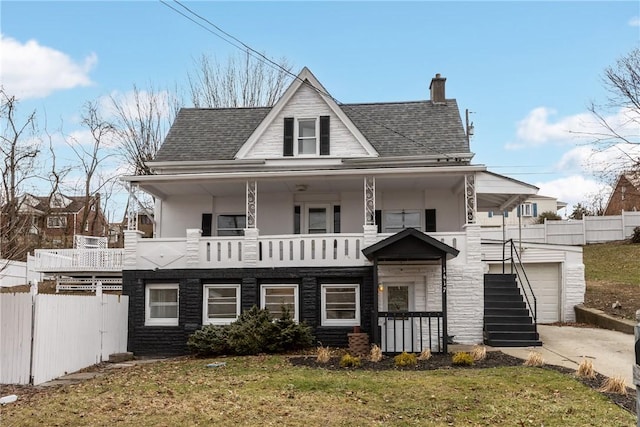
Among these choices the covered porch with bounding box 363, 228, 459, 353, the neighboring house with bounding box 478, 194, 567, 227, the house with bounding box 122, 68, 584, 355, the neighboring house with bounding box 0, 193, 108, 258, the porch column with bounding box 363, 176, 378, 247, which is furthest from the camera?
the neighboring house with bounding box 478, 194, 567, 227

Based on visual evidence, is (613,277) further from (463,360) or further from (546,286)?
(463,360)

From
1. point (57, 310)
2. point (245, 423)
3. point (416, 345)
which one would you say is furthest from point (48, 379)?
point (416, 345)

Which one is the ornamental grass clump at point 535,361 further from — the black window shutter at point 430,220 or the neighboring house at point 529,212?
the neighboring house at point 529,212

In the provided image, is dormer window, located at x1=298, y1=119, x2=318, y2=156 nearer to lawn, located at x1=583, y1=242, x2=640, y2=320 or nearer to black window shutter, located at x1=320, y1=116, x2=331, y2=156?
black window shutter, located at x1=320, y1=116, x2=331, y2=156

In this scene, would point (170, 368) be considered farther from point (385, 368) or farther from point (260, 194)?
point (260, 194)

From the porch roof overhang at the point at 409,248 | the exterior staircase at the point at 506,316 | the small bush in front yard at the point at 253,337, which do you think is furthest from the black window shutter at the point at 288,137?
the exterior staircase at the point at 506,316

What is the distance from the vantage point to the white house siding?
59.7 ft

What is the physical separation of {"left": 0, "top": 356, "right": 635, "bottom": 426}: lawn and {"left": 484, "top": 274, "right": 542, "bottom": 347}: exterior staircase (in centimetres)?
386

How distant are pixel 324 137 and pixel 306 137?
0.60 metres

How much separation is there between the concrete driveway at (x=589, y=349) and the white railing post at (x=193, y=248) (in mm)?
8373

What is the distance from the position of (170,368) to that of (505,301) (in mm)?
9117

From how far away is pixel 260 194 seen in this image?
61.8ft

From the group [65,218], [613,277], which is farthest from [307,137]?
[65,218]

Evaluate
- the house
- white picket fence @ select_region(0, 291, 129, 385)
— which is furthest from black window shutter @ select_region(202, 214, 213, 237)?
white picket fence @ select_region(0, 291, 129, 385)
